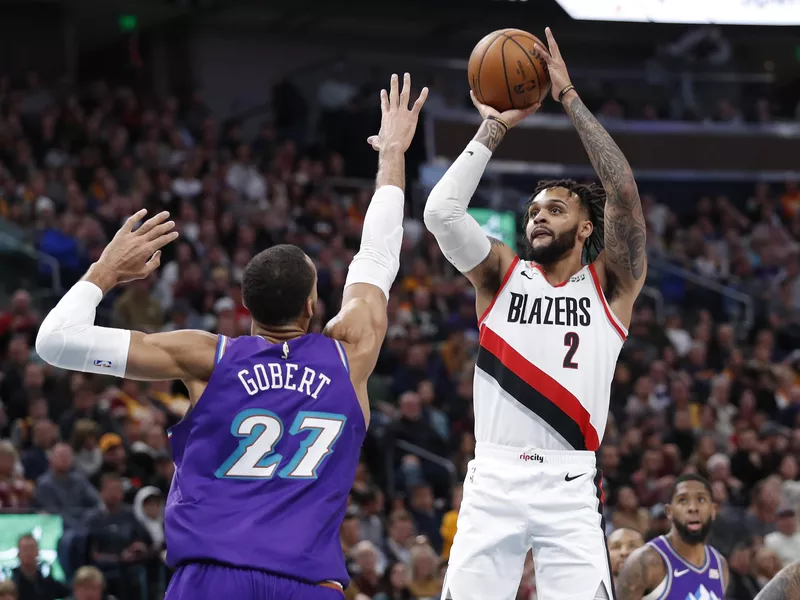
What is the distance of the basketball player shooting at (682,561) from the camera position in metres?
7.50

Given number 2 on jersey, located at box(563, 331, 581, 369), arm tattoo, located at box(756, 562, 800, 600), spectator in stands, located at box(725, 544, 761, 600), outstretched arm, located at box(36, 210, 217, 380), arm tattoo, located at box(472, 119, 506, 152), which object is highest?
arm tattoo, located at box(472, 119, 506, 152)

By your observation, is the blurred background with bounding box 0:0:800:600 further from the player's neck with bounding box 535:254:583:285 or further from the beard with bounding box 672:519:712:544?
the player's neck with bounding box 535:254:583:285

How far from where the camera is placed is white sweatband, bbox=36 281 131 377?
13.7 feet

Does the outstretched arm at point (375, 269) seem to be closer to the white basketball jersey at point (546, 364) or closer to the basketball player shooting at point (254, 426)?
the basketball player shooting at point (254, 426)

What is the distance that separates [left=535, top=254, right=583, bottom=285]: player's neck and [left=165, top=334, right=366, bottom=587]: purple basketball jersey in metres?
1.89

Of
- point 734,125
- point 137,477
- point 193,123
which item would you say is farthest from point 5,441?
point 734,125

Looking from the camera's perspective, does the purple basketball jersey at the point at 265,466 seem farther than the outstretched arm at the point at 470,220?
No

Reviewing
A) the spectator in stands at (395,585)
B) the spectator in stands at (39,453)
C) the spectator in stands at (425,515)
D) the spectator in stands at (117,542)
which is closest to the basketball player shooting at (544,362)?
the spectator in stands at (117,542)

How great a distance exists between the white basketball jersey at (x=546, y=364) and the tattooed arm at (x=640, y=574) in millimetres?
2094

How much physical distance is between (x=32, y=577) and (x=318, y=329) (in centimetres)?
591

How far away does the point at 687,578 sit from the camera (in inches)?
298

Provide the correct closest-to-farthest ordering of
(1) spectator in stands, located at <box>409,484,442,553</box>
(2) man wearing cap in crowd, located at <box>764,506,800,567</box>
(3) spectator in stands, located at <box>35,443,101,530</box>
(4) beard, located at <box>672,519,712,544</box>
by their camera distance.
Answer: (4) beard, located at <box>672,519,712,544</box> < (3) spectator in stands, located at <box>35,443,101,530</box> < (1) spectator in stands, located at <box>409,484,442,553</box> < (2) man wearing cap in crowd, located at <box>764,506,800,567</box>

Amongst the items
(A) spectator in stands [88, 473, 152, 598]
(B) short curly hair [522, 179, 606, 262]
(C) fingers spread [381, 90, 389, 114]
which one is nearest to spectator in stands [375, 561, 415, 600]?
(A) spectator in stands [88, 473, 152, 598]

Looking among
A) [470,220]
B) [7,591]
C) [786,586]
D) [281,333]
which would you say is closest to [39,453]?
[7,591]
